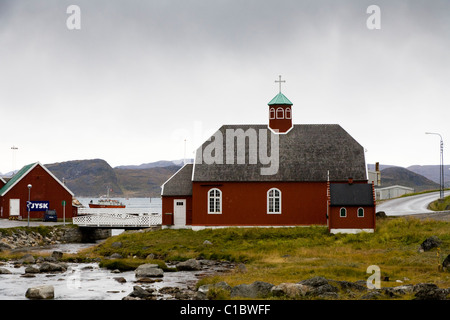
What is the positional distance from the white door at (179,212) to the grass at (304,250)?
2.60 meters

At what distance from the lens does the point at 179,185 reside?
4794cm

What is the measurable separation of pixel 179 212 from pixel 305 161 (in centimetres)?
1105

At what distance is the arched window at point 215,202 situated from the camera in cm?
4562

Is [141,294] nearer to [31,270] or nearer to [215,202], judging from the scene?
[31,270]

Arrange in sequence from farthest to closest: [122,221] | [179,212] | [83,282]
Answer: [122,221] < [179,212] < [83,282]

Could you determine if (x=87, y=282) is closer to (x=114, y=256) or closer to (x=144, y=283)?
(x=144, y=283)

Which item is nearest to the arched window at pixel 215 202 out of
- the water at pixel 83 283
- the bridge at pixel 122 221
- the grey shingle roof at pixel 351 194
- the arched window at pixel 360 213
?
the bridge at pixel 122 221

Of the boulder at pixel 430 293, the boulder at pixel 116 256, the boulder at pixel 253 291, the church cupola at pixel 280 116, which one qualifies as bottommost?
the boulder at pixel 116 256

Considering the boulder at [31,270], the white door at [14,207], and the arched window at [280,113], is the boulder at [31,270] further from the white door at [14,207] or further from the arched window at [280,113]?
the white door at [14,207]

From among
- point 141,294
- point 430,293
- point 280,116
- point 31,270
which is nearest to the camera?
point 430,293

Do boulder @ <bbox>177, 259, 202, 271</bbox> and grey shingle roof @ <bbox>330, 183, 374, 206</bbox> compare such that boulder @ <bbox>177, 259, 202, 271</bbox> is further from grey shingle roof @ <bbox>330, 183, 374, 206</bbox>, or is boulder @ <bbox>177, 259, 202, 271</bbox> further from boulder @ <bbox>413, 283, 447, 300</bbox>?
boulder @ <bbox>413, 283, 447, 300</bbox>

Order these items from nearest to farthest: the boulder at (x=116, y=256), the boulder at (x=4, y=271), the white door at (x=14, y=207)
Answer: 1. the boulder at (x=4, y=271)
2. the boulder at (x=116, y=256)
3. the white door at (x=14, y=207)

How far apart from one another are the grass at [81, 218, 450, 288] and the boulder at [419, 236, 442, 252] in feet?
1.21

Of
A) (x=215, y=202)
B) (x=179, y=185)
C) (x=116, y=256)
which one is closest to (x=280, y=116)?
(x=215, y=202)
